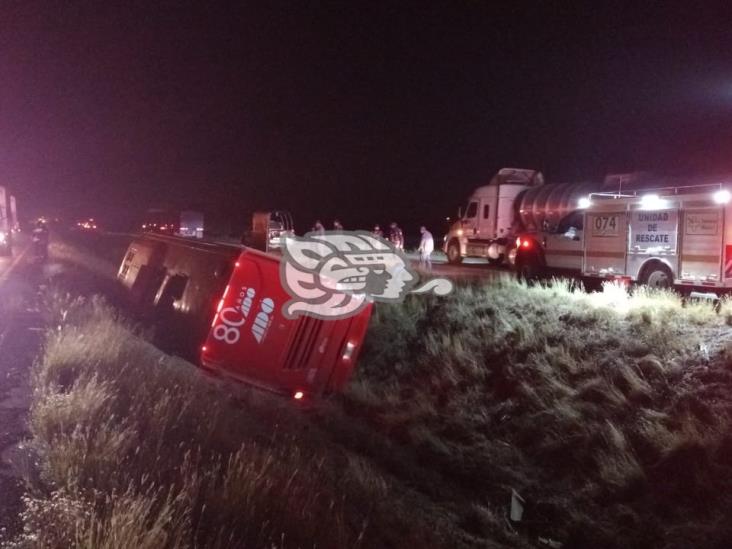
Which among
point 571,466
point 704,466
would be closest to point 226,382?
point 571,466

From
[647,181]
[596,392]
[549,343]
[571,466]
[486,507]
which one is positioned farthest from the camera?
[647,181]

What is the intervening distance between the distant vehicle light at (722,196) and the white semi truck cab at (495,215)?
11884 mm

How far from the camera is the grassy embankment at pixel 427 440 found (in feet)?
15.7

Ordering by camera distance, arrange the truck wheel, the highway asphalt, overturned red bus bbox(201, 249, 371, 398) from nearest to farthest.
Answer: the highway asphalt → overturned red bus bbox(201, 249, 371, 398) → the truck wheel

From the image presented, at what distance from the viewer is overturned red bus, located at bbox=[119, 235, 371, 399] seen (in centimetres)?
902

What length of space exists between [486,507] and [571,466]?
1340 millimetres

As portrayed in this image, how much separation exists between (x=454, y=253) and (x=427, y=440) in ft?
62.9

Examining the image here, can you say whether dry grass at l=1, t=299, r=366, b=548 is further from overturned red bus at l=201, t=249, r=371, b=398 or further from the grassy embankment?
overturned red bus at l=201, t=249, r=371, b=398

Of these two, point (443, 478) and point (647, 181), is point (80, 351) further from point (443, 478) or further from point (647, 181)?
point (647, 181)

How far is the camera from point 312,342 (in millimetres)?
9734

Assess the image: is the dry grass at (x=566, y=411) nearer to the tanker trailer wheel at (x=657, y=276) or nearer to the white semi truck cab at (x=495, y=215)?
the tanker trailer wheel at (x=657, y=276)

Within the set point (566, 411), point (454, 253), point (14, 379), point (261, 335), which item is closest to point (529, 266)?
point (454, 253)

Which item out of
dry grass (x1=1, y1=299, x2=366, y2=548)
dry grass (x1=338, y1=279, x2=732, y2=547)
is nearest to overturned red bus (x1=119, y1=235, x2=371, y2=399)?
dry grass (x1=1, y1=299, x2=366, y2=548)

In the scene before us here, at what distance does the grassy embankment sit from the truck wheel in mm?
14818
